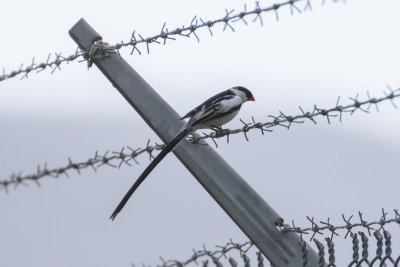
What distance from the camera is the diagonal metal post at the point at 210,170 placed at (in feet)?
12.2

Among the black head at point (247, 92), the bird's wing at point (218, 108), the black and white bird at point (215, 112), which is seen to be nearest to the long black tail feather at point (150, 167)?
the black and white bird at point (215, 112)

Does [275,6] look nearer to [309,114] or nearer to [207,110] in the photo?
[309,114]

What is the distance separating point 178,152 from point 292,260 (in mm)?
856

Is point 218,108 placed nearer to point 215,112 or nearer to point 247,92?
point 215,112

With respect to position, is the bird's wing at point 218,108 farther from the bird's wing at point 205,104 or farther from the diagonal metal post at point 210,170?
the diagonal metal post at point 210,170

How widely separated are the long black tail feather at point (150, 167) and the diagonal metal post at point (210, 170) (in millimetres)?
35

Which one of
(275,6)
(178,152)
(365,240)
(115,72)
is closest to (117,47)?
(115,72)

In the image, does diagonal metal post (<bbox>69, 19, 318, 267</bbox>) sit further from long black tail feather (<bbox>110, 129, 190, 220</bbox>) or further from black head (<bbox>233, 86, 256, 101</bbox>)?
black head (<bbox>233, 86, 256, 101</bbox>)

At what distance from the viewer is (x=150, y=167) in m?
4.41

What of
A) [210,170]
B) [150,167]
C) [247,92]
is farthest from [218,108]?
[247,92]

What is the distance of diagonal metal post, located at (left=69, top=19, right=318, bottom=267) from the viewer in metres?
3.73

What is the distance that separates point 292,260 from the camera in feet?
12.2

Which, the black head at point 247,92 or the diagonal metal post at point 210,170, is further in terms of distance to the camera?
the black head at point 247,92

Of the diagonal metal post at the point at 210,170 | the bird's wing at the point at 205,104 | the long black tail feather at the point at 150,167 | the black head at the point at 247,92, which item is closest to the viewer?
the diagonal metal post at the point at 210,170
